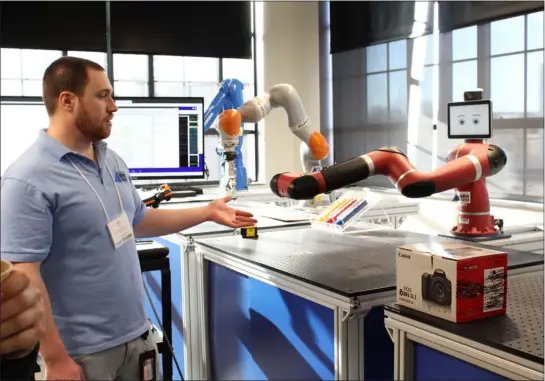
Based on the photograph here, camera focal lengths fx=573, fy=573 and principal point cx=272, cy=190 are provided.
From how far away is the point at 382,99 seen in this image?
200 inches

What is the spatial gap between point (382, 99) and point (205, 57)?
1813 mm

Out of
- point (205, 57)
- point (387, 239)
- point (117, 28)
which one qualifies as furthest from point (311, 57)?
point (387, 239)

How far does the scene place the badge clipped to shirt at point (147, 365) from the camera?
62.7 inches

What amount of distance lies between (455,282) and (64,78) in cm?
112

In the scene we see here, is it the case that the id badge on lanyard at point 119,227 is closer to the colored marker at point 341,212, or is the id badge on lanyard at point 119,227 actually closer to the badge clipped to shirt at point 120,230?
the badge clipped to shirt at point 120,230

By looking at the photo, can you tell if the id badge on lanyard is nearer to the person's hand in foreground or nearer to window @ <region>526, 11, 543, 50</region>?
the person's hand in foreground

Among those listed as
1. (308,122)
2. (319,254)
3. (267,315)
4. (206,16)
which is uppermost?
(206,16)

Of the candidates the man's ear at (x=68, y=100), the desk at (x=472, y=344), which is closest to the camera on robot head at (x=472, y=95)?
the desk at (x=472, y=344)

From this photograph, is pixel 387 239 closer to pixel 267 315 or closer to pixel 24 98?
pixel 267 315

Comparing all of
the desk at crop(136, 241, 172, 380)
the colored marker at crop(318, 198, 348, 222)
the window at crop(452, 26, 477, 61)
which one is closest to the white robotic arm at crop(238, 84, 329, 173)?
the colored marker at crop(318, 198, 348, 222)

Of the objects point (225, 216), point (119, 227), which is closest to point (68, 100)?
point (119, 227)

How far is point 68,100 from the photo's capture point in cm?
155

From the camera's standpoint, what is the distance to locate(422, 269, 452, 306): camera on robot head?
1.25 meters

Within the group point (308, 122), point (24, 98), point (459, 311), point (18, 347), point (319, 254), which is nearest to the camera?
point (18, 347)
